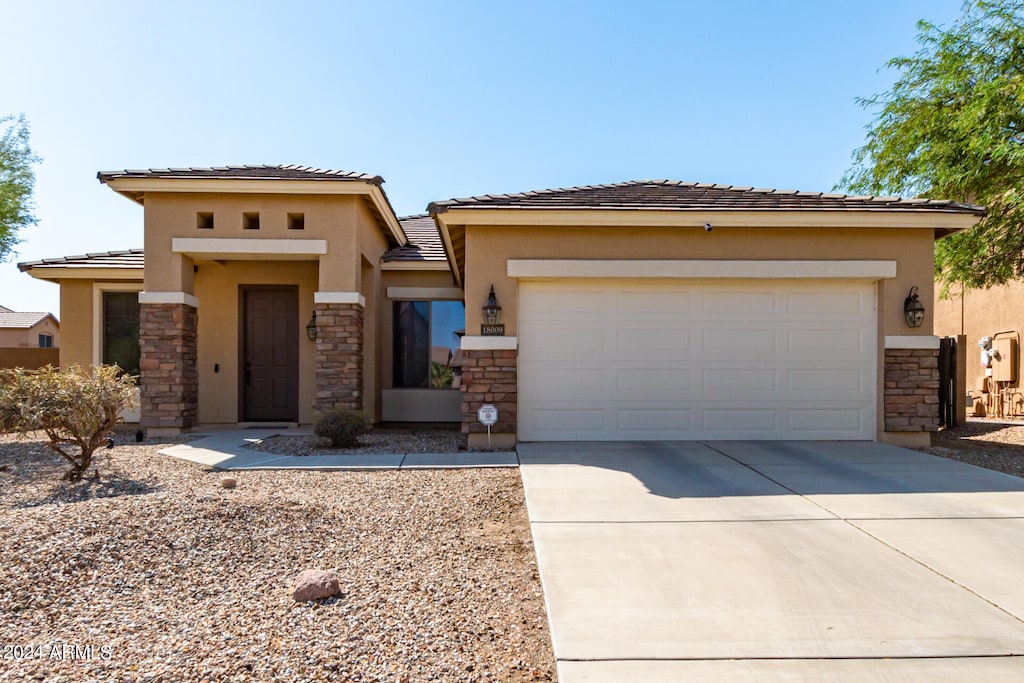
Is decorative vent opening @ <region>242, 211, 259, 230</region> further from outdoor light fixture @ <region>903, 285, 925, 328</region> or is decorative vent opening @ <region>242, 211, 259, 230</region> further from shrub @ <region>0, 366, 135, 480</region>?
outdoor light fixture @ <region>903, 285, 925, 328</region>

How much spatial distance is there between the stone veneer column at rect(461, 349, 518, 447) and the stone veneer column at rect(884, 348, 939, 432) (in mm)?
5173

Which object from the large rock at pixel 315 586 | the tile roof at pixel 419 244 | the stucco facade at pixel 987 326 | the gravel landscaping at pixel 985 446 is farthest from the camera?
the stucco facade at pixel 987 326

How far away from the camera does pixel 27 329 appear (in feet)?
116

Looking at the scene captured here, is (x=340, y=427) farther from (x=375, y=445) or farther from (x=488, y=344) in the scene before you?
(x=488, y=344)

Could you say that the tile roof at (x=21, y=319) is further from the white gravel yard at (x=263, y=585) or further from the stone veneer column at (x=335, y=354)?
the white gravel yard at (x=263, y=585)

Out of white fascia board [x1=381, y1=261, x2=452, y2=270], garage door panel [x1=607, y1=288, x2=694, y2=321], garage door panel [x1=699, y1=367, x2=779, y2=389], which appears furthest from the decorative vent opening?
garage door panel [x1=699, y1=367, x2=779, y2=389]

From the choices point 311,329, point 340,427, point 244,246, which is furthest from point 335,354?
point 244,246

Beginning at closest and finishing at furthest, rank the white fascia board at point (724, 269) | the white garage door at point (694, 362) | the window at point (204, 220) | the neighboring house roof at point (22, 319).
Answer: the white fascia board at point (724, 269) → the white garage door at point (694, 362) → the window at point (204, 220) → the neighboring house roof at point (22, 319)

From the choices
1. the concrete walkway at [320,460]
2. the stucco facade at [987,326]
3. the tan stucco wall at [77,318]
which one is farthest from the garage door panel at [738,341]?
the tan stucco wall at [77,318]

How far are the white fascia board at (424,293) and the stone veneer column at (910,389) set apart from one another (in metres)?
7.24

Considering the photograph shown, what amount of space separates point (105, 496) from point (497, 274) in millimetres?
5086

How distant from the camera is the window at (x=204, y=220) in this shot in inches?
395

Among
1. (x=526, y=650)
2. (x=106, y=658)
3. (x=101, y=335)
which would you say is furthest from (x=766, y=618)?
(x=101, y=335)

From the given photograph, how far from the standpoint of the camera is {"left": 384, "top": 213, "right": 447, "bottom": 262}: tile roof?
479 inches
